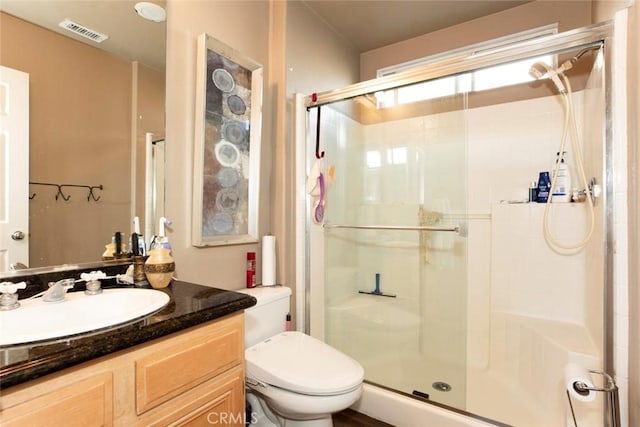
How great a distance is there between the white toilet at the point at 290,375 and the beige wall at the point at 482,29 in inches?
84.0

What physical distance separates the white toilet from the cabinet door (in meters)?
0.22

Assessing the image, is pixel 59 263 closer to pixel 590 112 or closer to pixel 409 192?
pixel 409 192

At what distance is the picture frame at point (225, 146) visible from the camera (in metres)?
1.53

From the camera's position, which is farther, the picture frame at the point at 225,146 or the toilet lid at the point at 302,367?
the picture frame at the point at 225,146

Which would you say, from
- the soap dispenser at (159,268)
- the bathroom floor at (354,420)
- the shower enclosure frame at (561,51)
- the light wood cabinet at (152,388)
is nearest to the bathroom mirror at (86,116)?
the soap dispenser at (159,268)

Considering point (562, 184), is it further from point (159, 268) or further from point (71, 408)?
point (71, 408)

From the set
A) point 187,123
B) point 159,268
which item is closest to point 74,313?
point 159,268

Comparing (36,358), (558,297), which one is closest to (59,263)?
(36,358)

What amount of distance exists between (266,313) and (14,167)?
1.19 metres

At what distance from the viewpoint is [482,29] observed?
2.27 meters

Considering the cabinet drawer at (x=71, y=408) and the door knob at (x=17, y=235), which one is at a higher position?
the door knob at (x=17, y=235)

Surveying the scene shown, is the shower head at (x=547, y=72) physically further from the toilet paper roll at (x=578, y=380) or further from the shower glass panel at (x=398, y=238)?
the toilet paper roll at (x=578, y=380)

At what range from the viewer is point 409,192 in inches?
85.9

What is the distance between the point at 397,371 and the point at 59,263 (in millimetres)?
1849
